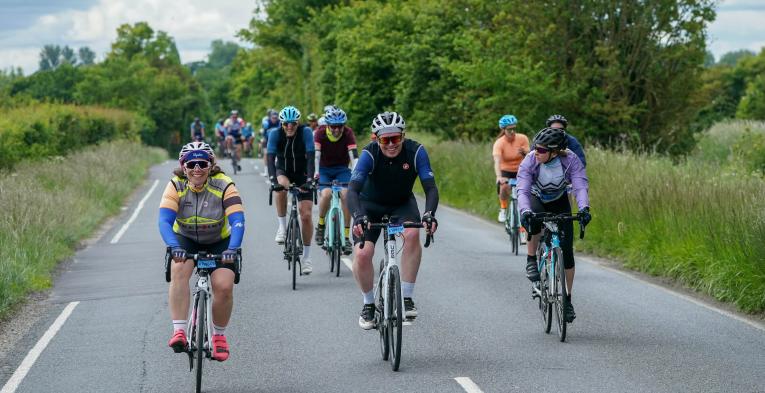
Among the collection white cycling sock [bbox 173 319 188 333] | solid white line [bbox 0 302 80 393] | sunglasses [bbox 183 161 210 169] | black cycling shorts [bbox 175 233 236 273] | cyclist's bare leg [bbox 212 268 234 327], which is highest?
sunglasses [bbox 183 161 210 169]

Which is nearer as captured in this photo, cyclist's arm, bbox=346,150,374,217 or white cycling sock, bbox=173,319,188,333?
white cycling sock, bbox=173,319,188,333

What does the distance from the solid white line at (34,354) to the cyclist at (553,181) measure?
4315mm

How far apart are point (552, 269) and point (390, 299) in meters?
1.89

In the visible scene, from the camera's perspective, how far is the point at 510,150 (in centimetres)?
1706

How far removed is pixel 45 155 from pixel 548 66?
14.3m

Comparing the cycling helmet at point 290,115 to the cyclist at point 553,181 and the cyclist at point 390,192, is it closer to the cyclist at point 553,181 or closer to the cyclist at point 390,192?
the cyclist at point 553,181

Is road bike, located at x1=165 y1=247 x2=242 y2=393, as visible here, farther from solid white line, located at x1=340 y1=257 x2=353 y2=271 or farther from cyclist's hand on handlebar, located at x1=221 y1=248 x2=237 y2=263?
solid white line, located at x1=340 y1=257 x2=353 y2=271

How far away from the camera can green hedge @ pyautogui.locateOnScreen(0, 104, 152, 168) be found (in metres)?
29.2

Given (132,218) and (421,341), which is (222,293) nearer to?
(421,341)

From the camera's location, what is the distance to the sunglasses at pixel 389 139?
29.7ft

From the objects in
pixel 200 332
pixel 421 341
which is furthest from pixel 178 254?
pixel 421 341

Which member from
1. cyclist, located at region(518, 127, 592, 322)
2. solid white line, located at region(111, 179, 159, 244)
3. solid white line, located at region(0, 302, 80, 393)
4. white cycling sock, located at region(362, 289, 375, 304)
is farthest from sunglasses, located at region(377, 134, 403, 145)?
solid white line, located at region(111, 179, 159, 244)

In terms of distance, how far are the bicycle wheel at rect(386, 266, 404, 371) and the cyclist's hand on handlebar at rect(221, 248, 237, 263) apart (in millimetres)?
1472

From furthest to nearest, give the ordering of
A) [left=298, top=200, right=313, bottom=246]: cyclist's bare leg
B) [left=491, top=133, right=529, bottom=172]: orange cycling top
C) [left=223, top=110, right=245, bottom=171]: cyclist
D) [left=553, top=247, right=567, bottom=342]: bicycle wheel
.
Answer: [left=223, top=110, right=245, bottom=171]: cyclist < [left=491, top=133, right=529, bottom=172]: orange cycling top < [left=298, top=200, right=313, bottom=246]: cyclist's bare leg < [left=553, top=247, right=567, bottom=342]: bicycle wheel
